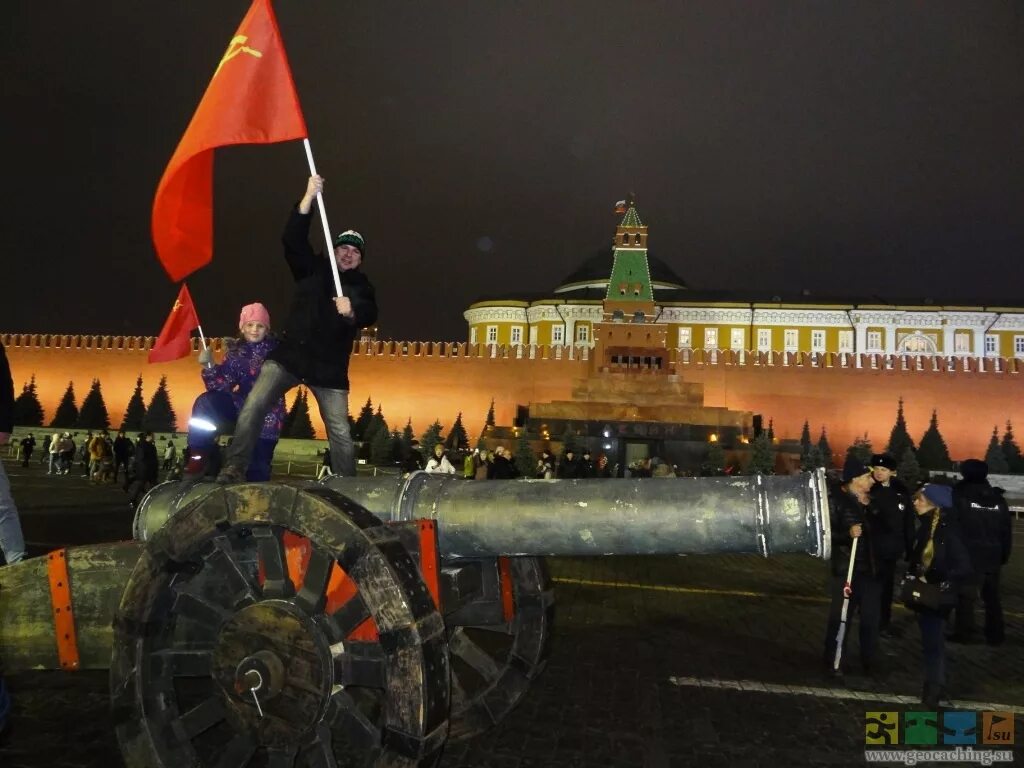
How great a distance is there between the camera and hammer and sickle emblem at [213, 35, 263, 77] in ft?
12.7

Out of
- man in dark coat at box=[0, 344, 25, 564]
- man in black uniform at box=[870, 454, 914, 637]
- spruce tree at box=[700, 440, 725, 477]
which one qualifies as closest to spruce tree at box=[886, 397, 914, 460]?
spruce tree at box=[700, 440, 725, 477]

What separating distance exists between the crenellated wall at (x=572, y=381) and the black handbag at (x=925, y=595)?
29.5 metres

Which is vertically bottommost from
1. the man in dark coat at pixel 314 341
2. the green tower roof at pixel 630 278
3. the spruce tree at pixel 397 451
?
the spruce tree at pixel 397 451

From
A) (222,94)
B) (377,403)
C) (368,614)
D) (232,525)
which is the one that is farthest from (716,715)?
(377,403)

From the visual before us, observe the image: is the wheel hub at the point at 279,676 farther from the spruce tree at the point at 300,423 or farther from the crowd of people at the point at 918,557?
the spruce tree at the point at 300,423

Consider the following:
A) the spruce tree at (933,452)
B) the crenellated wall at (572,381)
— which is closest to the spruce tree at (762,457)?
the spruce tree at (933,452)

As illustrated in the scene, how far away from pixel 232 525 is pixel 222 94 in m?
2.55

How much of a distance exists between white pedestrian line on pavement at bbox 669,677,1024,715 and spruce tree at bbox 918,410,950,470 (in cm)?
2668

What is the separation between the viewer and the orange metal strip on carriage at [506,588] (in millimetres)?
3260

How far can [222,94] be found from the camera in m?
3.76

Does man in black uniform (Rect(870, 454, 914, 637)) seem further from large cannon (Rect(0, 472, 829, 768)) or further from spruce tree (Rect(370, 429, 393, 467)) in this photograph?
spruce tree (Rect(370, 429, 393, 467))

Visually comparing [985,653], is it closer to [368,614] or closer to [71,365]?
[368,614]

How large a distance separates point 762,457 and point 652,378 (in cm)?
798

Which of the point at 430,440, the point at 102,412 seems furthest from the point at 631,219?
the point at 102,412
